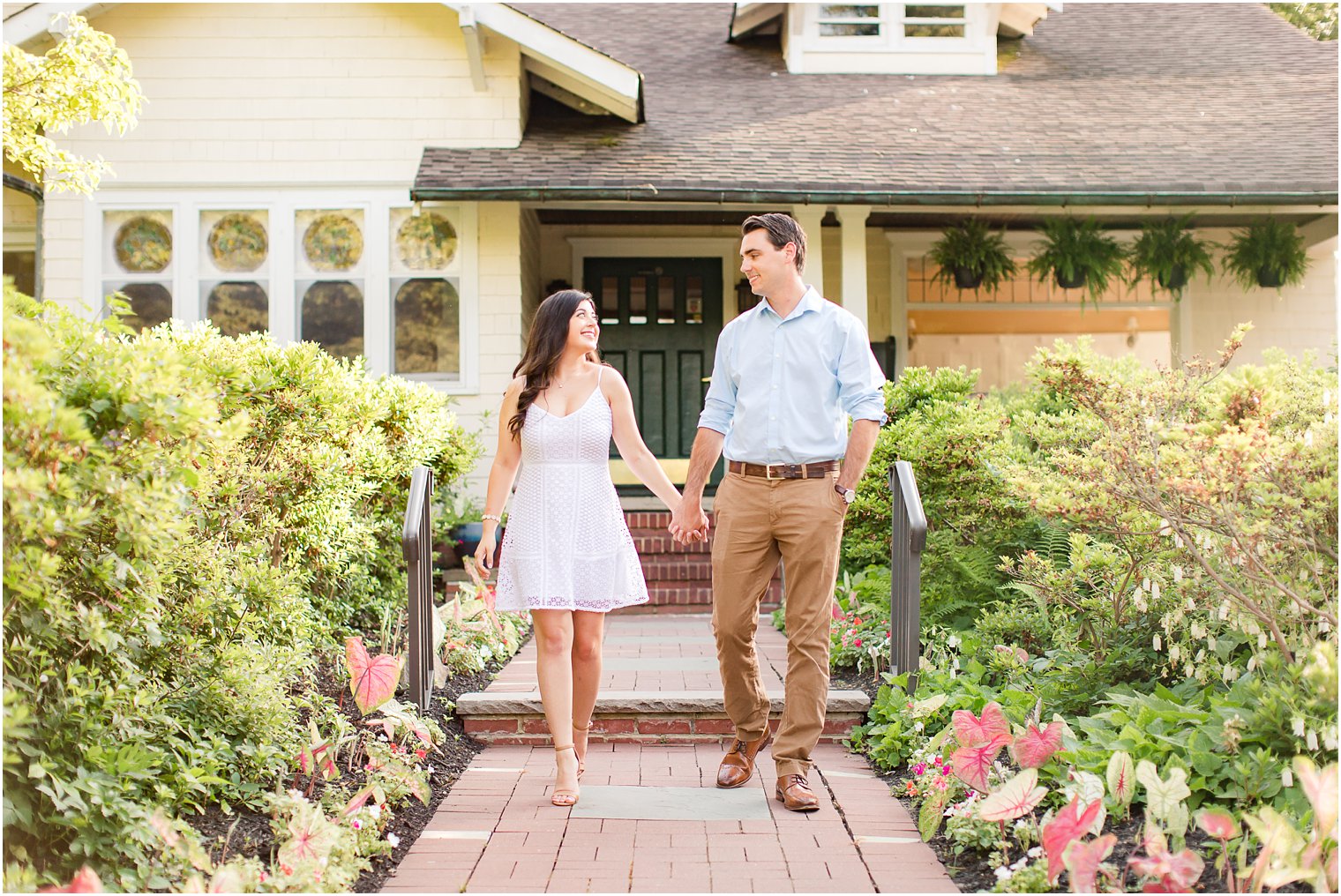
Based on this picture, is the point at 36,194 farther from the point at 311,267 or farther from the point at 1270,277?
the point at 1270,277

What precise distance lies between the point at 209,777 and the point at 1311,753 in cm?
306

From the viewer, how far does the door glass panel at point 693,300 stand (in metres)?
10.8

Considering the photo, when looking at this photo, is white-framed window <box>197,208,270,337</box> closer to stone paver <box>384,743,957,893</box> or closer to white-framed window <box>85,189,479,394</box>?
white-framed window <box>85,189,479,394</box>

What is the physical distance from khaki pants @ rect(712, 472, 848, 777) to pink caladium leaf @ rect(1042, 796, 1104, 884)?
1064 mm

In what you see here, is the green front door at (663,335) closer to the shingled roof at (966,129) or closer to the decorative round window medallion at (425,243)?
the shingled roof at (966,129)

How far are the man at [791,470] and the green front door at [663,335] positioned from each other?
627 cm

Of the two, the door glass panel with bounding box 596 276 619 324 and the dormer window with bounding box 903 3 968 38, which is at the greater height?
the dormer window with bounding box 903 3 968 38

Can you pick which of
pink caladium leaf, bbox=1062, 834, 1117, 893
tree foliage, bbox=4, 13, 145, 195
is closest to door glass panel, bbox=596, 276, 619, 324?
tree foliage, bbox=4, 13, 145, 195

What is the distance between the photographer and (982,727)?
356 centimetres

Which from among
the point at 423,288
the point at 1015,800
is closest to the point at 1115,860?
the point at 1015,800

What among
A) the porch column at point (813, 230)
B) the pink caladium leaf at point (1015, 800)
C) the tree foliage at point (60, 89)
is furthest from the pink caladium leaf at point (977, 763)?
the porch column at point (813, 230)

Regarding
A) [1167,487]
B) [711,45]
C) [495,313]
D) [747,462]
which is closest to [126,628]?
[747,462]

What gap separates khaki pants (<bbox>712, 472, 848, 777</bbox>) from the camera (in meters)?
3.85

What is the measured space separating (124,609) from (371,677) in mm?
1083
